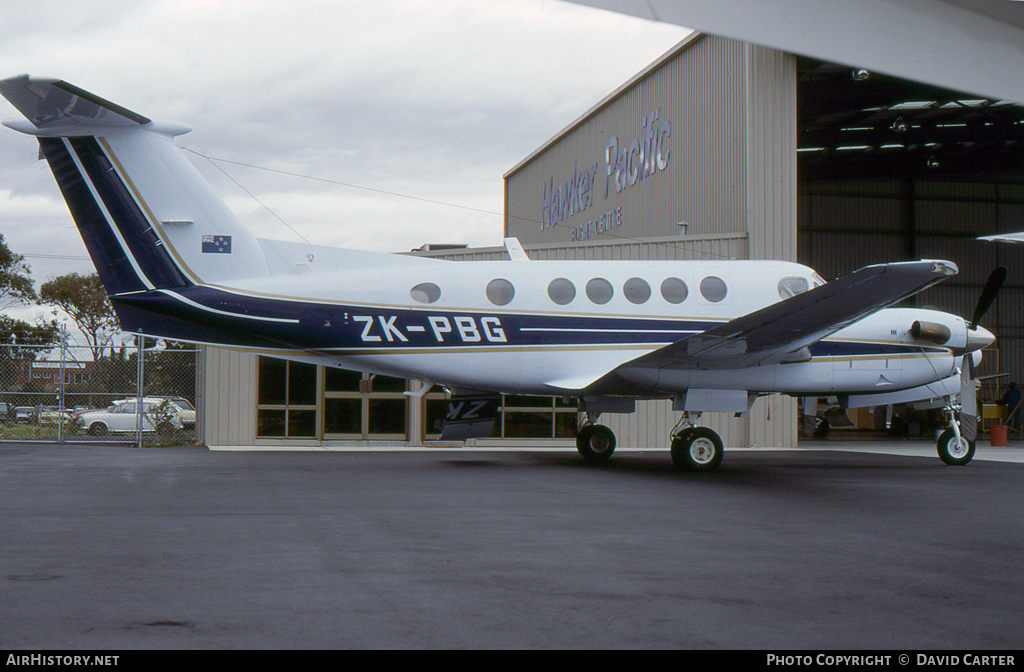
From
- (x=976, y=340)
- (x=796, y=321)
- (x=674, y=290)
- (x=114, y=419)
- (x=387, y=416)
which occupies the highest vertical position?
(x=674, y=290)

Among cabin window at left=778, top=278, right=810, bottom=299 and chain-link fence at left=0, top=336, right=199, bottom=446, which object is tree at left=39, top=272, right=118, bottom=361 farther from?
cabin window at left=778, top=278, right=810, bottom=299

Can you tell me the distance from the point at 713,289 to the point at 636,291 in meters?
1.25

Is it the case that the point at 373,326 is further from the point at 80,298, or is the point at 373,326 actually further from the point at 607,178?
the point at 80,298

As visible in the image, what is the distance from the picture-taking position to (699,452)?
1231 cm

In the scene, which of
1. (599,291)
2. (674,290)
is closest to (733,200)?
(674,290)

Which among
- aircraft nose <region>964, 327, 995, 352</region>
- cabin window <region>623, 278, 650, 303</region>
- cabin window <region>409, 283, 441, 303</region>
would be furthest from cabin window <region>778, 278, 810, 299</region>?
cabin window <region>409, 283, 441, 303</region>

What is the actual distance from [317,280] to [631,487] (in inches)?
206

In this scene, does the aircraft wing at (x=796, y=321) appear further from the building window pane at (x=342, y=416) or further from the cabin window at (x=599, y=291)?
the building window pane at (x=342, y=416)

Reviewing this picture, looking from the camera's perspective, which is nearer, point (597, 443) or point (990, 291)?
point (597, 443)

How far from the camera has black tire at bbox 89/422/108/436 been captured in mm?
23314

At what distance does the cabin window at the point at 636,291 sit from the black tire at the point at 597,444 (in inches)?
105

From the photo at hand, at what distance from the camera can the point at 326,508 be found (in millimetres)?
8203

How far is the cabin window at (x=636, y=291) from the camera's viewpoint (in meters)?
12.8

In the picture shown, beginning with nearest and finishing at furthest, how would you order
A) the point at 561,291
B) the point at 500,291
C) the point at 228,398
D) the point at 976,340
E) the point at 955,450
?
the point at 500,291 → the point at 561,291 → the point at 976,340 → the point at 955,450 → the point at 228,398
